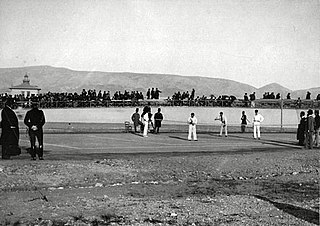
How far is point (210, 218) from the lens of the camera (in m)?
9.64

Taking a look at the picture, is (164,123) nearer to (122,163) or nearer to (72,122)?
(72,122)

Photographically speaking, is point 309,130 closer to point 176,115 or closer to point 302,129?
point 302,129

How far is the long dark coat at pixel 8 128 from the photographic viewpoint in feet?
49.4

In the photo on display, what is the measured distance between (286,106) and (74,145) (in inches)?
1057

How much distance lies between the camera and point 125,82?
156 m

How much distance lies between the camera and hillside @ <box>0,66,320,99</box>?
14475cm

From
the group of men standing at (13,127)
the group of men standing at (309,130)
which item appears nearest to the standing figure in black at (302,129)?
the group of men standing at (309,130)

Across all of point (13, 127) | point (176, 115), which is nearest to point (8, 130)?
point (13, 127)

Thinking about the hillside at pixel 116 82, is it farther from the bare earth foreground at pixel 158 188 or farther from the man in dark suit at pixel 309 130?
the bare earth foreground at pixel 158 188

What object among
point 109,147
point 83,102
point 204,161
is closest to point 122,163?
point 204,161

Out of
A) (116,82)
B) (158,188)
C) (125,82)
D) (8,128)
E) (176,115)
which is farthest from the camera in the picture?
(125,82)

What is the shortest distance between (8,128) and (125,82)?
463 feet

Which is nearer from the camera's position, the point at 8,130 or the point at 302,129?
the point at 8,130

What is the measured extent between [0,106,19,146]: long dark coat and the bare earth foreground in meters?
0.83
